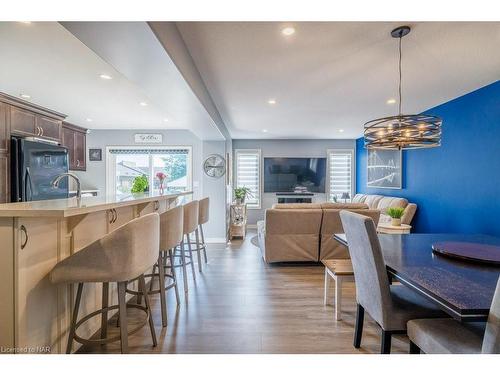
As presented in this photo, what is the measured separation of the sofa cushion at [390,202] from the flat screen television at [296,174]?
6.20 feet

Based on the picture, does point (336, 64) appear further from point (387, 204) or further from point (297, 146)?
point (297, 146)

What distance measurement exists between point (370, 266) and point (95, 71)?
10.7ft

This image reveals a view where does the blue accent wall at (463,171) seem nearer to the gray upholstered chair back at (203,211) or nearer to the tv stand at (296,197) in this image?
the tv stand at (296,197)

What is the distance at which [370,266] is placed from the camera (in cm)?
167

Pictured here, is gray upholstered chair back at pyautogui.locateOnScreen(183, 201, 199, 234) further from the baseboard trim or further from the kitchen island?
the baseboard trim

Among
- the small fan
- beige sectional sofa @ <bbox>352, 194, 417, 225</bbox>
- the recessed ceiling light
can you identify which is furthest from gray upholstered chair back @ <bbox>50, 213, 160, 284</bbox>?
the small fan

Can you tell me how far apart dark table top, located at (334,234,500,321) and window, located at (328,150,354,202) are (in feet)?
17.6

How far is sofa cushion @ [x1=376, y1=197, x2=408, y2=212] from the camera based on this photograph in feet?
16.7

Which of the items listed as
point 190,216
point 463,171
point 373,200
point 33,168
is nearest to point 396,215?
point 463,171

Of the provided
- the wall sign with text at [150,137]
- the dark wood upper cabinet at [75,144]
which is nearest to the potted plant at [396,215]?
the wall sign with text at [150,137]

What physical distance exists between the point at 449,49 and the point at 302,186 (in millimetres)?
5079

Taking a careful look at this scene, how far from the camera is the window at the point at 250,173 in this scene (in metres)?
7.50

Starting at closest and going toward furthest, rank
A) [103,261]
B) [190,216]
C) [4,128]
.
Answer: [103,261] < [190,216] < [4,128]
